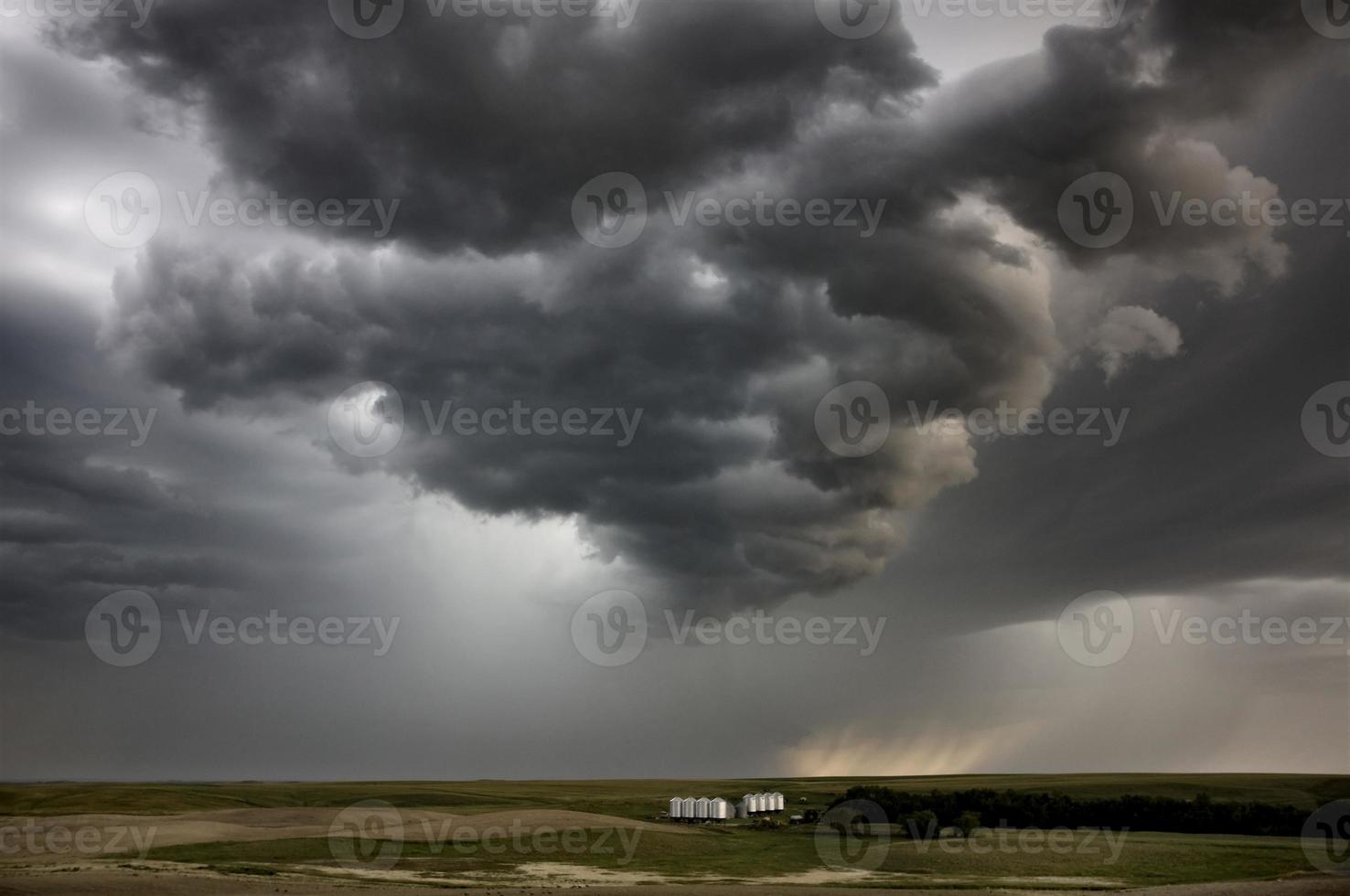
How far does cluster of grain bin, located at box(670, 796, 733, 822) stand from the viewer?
114 metres

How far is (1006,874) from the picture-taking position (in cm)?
7175

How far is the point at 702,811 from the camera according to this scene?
374 feet

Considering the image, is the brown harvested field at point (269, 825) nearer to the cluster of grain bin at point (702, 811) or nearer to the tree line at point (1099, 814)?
the cluster of grain bin at point (702, 811)

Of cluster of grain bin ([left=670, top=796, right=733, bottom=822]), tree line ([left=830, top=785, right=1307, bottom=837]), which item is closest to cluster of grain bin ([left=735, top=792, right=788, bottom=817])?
cluster of grain bin ([left=670, top=796, right=733, bottom=822])

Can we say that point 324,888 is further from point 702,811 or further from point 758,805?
point 758,805

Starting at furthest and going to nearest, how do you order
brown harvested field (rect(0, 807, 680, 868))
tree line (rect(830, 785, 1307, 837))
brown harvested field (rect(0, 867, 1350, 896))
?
tree line (rect(830, 785, 1307, 837)) < brown harvested field (rect(0, 807, 680, 868)) < brown harvested field (rect(0, 867, 1350, 896))

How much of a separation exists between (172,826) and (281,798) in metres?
80.6

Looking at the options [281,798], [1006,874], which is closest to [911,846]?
[1006,874]

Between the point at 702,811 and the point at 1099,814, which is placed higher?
the point at 702,811

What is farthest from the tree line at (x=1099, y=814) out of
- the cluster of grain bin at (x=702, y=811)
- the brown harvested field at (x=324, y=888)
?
the brown harvested field at (x=324, y=888)

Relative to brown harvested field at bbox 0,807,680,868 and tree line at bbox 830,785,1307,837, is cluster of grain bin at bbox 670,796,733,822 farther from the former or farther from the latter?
tree line at bbox 830,785,1307,837

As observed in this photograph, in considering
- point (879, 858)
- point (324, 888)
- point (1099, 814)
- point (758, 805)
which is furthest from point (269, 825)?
point (1099, 814)

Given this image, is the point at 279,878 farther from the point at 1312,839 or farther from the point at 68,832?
the point at 1312,839

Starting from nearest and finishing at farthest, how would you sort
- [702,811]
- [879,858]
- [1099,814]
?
1. [879,858]
2. [1099,814]
3. [702,811]
